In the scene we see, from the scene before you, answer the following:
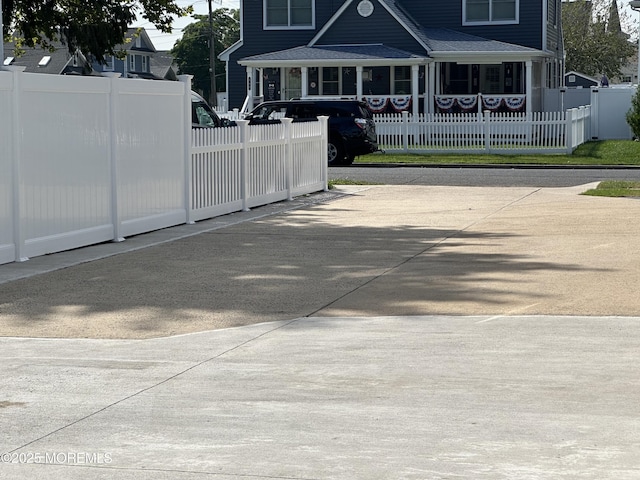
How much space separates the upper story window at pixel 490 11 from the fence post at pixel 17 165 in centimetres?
3416

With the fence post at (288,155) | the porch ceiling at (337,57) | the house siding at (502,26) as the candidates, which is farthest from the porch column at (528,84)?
the fence post at (288,155)

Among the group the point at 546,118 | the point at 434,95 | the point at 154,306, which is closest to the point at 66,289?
the point at 154,306

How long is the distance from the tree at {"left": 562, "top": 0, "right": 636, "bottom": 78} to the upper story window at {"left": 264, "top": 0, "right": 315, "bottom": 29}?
35600 mm

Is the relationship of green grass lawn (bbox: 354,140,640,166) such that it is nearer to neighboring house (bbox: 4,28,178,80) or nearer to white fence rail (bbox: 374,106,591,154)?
white fence rail (bbox: 374,106,591,154)

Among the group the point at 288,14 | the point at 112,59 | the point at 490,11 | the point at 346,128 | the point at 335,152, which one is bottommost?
the point at 335,152

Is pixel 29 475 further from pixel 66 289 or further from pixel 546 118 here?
pixel 546 118

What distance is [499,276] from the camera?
11164 millimetres

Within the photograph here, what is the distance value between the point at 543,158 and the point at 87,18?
15.0m

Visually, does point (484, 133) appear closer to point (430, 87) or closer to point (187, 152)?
point (430, 87)

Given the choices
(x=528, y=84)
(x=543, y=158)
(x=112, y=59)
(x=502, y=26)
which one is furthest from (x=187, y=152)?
(x=112, y=59)

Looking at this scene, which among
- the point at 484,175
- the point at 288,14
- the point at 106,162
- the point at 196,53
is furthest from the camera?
the point at 196,53

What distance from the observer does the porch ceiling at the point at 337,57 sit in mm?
41969

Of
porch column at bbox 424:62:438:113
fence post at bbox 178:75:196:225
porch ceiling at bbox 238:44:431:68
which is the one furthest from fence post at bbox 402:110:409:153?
fence post at bbox 178:75:196:225

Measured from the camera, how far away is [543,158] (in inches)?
1341
